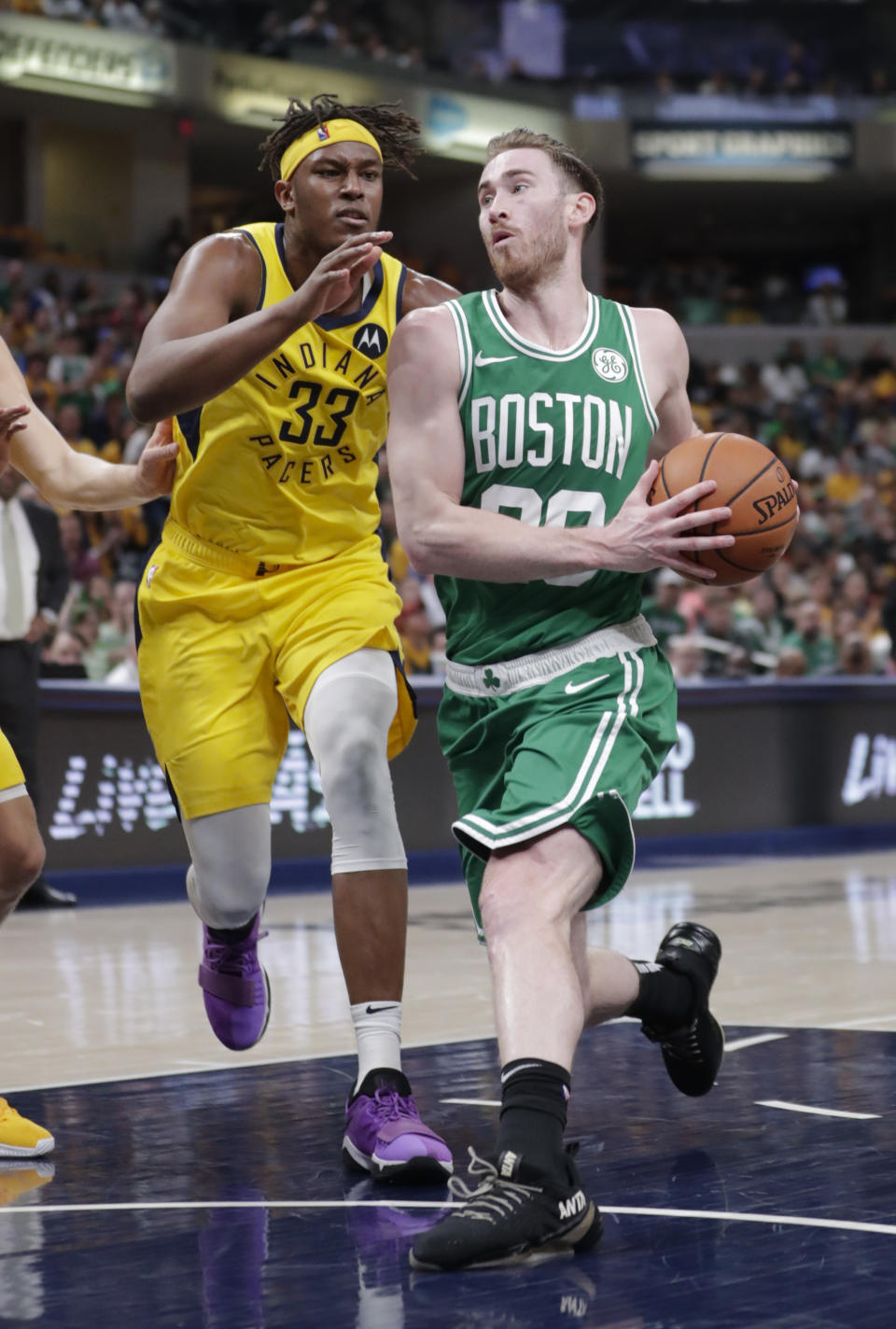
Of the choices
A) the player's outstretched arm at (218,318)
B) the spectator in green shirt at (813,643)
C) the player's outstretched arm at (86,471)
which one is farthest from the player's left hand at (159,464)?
the spectator in green shirt at (813,643)

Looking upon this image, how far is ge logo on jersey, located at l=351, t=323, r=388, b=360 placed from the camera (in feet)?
13.7

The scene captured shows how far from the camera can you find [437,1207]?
10.8 ft

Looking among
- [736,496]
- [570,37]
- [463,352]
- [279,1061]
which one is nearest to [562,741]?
[736,496]

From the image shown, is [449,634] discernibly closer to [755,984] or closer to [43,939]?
[755,984]

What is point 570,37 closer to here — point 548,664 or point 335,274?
point 335,274

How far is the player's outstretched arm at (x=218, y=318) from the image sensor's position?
3.53m

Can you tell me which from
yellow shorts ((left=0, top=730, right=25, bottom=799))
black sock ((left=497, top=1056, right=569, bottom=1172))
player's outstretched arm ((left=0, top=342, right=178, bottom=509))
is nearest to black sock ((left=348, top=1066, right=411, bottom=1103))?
black sock ((left=497, top=1056, right=569, bottom=1172))

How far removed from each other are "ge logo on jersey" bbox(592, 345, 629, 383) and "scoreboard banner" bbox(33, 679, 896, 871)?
559 centimetres

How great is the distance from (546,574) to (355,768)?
0.70 metres

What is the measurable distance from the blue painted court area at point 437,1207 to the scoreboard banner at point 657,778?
4788 millimetres

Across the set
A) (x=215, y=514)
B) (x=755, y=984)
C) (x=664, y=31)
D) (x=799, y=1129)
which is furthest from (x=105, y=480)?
(x=664, y=31)

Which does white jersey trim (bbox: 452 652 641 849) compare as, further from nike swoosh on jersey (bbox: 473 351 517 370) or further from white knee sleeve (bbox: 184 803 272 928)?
white knee sleeve (bbox: 184 803 272 928)

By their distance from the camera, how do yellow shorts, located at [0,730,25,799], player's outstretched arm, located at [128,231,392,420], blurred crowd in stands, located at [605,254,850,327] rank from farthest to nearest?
1. blurred crowd in stands, located at [605,254,850,327]
2. yellow shorts, located at [0,730,25,799]
3. player's outstretched arm, located at [128,231,392,420]

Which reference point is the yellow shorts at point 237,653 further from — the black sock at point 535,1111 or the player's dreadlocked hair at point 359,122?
the black sock at point 535,1111
